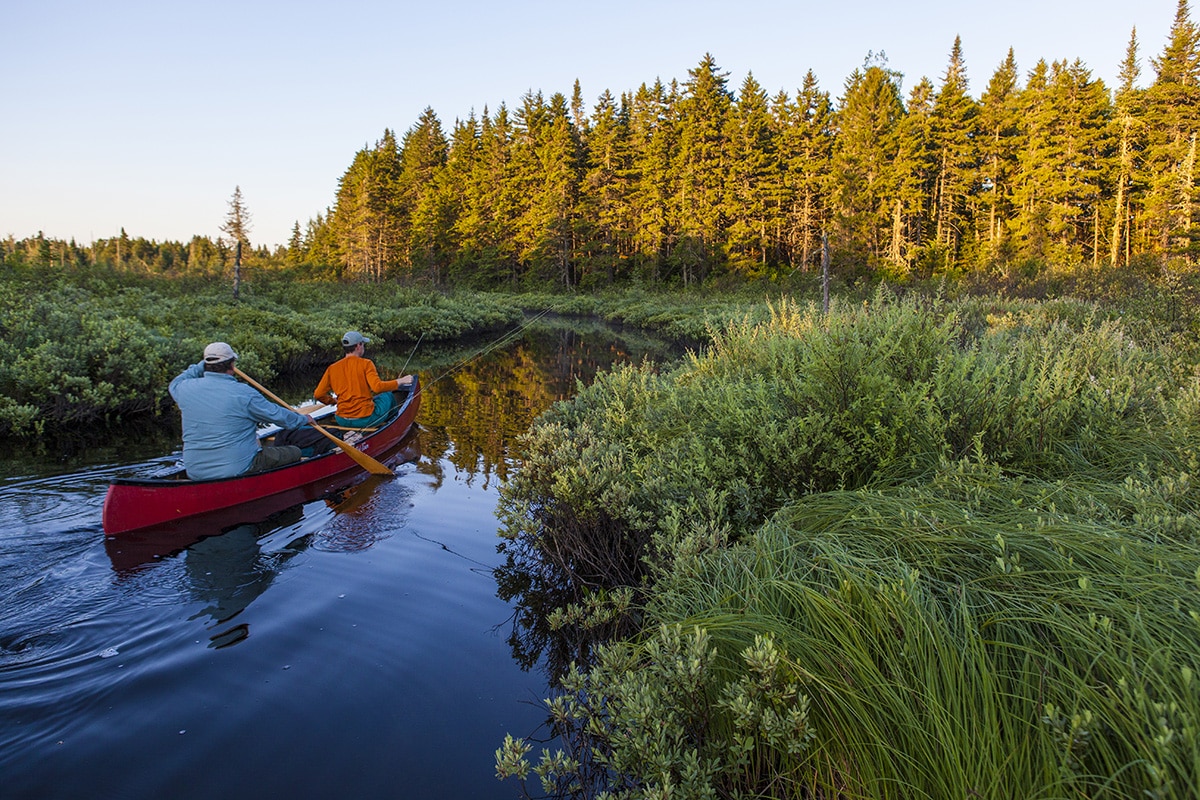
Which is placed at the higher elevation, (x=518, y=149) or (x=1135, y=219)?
(x=518, y=149)

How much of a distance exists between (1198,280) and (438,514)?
42.0ft

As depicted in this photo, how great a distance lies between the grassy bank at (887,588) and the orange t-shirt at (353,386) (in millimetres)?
5379

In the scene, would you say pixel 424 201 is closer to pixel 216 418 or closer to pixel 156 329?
pixel 156 329

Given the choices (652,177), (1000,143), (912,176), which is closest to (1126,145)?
(1000,143)

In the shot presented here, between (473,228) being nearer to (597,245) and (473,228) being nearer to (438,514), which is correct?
(597,245)

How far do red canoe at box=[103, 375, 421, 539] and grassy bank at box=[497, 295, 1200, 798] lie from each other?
11.5 feet

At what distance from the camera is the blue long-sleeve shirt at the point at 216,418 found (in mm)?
7125

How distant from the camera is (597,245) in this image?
175 feet

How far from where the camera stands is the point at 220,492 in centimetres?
732

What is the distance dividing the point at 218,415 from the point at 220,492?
0.87 m

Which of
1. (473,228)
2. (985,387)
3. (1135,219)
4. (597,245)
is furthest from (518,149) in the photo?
(985,387)

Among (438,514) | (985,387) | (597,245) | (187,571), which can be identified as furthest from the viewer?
(597,245)

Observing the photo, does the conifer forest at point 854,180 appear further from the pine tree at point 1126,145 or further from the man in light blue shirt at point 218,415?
the man in light blue shirt at point 218,415

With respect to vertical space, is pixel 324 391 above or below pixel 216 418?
below
